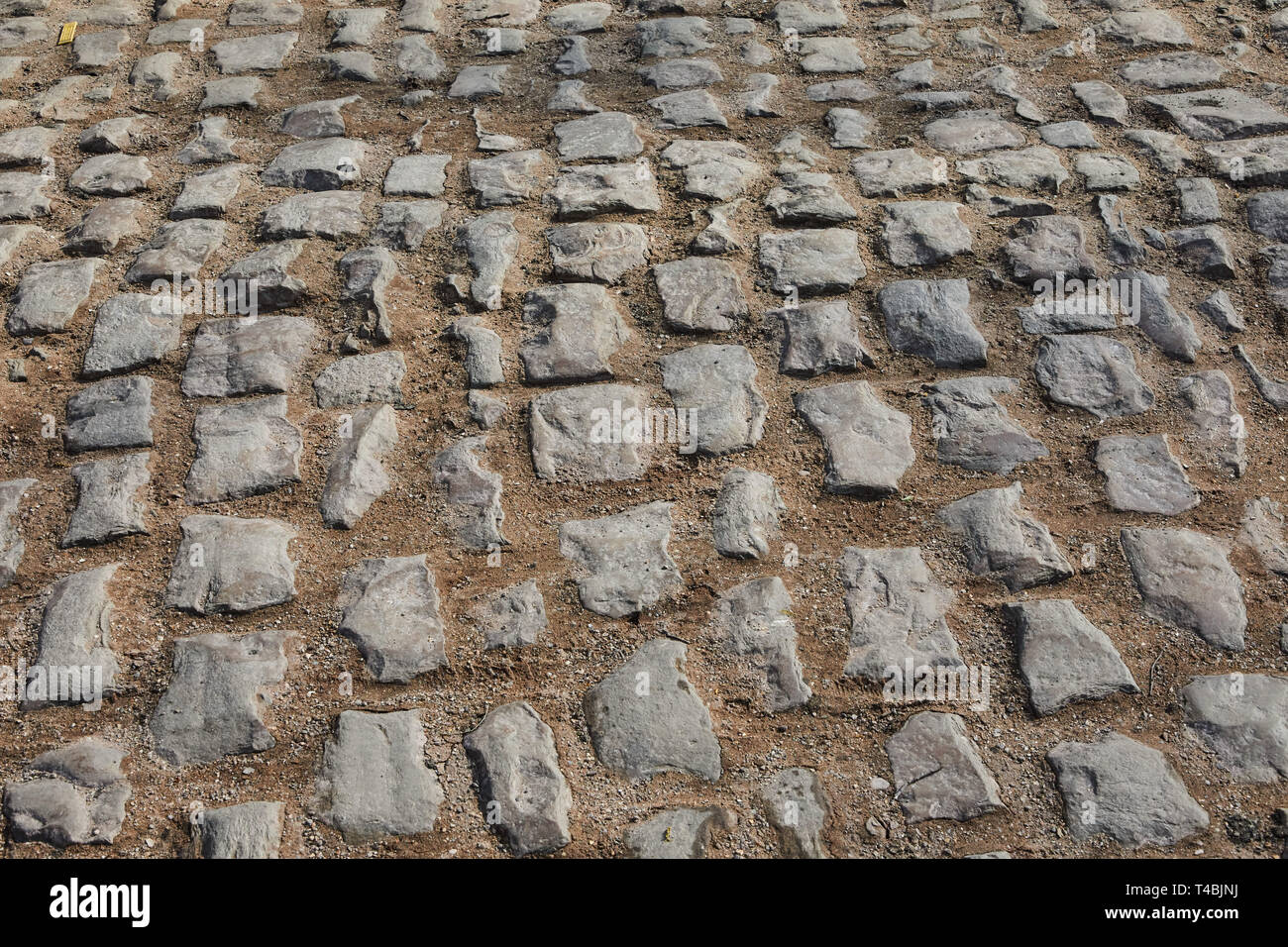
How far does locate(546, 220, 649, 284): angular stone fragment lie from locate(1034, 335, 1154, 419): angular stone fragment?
147 centimetres

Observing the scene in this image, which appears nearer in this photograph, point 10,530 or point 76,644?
point 76,644

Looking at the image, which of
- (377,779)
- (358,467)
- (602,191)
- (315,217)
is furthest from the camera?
(602,191)

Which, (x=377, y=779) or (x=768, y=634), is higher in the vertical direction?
(x=768, y=634)

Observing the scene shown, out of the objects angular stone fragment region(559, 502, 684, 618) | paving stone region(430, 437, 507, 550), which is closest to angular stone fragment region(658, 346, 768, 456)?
angular stone fragment region(559, 502, 684, 618)

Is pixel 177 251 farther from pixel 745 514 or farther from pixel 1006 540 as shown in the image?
pixel 1006 540

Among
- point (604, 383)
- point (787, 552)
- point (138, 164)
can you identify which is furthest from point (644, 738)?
point (138, 164)

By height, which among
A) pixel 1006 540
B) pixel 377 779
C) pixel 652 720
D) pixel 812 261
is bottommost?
pixel 377 779

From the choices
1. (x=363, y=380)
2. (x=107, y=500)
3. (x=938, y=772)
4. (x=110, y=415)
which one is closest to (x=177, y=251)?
(x=110, y=415)

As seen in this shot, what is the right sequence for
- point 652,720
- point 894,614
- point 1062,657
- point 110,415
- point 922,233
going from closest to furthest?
point 652,720, point 1062,657, point 894,614, point 110,415, point 922,233

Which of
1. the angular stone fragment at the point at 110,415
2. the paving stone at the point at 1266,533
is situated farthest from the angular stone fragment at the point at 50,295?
the paving stone at the point at 1266,533

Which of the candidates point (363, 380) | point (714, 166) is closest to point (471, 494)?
point (363, 380)

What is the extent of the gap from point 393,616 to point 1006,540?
170cm

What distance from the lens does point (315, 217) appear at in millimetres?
4254

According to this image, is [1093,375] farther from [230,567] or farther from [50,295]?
[50,295]
